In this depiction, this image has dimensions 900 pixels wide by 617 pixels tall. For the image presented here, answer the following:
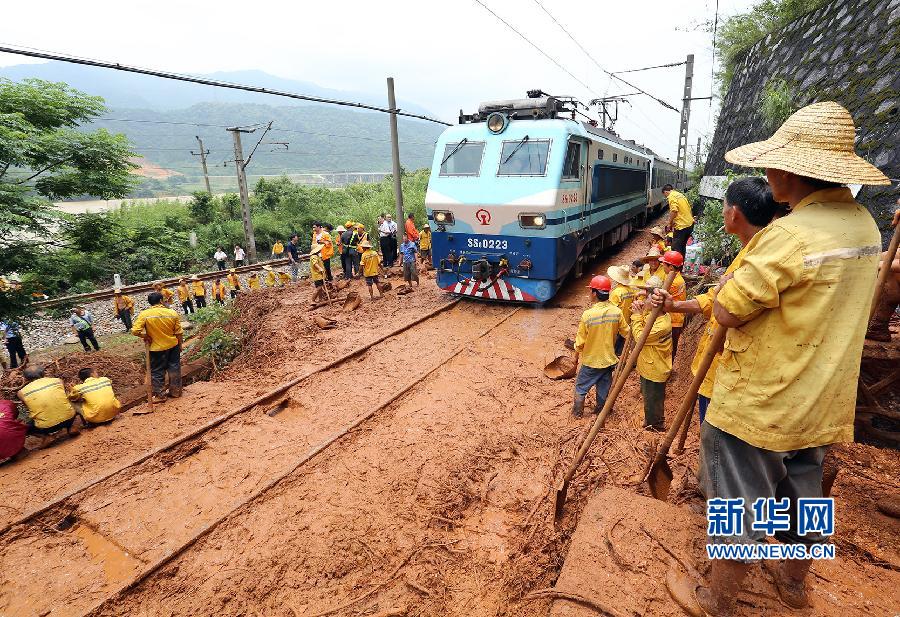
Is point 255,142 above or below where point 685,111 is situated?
above

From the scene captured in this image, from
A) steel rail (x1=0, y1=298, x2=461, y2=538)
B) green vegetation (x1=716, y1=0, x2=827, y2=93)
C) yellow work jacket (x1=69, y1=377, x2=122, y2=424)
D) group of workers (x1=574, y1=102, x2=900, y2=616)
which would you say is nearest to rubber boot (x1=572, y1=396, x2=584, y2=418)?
group of workers (x1=574, y1=102, x2=900, y2=616)

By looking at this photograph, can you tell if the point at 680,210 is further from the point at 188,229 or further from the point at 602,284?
the point at 188,229

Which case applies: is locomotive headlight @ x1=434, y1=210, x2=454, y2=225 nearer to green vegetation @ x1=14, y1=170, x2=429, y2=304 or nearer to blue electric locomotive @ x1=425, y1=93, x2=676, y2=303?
blue electric locomotive @ x1=425, y1=93, x2=676, y2=303

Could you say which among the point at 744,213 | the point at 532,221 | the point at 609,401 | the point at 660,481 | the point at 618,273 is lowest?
the point at 660,481

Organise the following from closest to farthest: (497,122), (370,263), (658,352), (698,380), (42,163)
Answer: (698,380) → (658,352) → (42,163) → (497,122) → (370,263)

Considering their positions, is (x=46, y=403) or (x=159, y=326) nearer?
(x=46, y=403)

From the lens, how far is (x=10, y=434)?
4965 mm

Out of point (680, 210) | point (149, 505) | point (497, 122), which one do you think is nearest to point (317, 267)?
point (497, 122)

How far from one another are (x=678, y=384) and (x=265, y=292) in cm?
1004

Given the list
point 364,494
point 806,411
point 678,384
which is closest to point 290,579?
point 364,494

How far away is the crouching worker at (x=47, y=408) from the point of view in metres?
5.34

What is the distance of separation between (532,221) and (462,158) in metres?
1.99

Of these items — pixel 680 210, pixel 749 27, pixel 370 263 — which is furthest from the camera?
pixel 749 27

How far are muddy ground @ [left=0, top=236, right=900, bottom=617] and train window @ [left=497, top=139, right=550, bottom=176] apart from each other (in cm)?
352
